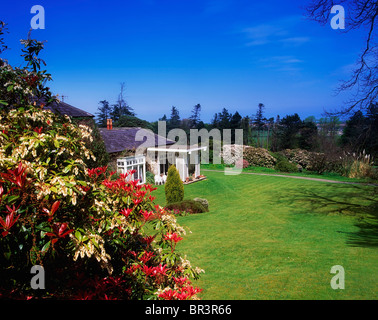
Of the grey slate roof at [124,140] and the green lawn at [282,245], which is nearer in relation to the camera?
the green lawn at [282,245]

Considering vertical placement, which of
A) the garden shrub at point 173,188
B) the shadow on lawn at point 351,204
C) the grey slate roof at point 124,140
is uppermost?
the grey slate roof at point 124,140

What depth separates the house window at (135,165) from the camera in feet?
63.3

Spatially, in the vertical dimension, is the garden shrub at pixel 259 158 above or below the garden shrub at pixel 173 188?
above

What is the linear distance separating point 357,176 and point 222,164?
13.7 metres

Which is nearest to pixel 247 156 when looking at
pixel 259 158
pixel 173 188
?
pixel 259 158

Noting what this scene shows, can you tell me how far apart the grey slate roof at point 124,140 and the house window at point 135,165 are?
94cm

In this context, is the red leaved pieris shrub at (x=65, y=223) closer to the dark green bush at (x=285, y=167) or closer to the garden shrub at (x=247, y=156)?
the dark green bush at (x=285, y=167)

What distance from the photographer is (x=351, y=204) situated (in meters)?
14.6

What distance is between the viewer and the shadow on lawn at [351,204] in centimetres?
966

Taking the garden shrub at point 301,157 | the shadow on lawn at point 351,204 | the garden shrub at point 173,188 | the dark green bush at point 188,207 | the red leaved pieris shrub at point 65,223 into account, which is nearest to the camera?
the red leaved pieris shrub at point 65,223

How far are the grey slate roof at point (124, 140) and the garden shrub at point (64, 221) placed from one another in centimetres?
1627

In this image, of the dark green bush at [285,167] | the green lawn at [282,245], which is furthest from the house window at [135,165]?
the dark green bush at [285,167]

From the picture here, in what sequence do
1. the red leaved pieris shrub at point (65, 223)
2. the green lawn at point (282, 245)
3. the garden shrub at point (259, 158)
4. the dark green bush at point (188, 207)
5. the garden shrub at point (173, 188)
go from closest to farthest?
1. the red leaved pieris shrub at point (65, 223)
2. the green lawn at point (282, 245)
3. the dark green bush at point (188, 207)
4. the garden shrub at point (173, 188)
5. the garden shrub at point (259, 158)

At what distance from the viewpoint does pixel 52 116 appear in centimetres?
332
